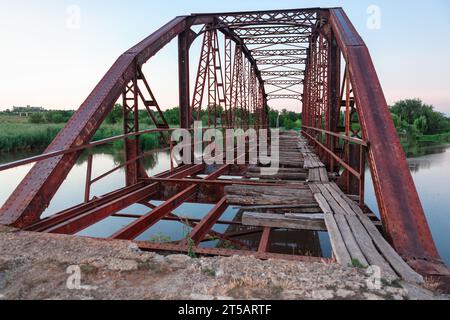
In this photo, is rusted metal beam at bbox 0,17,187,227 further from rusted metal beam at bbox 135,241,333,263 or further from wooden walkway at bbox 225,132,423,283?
wooden walkway at bbox 225,132,423,283

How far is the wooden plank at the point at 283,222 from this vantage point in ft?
11.3

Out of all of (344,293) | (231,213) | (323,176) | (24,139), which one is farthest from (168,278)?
(24,139)

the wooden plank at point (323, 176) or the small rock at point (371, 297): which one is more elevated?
the wooden plank at point (323, 176)

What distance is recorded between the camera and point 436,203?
45.6 ft

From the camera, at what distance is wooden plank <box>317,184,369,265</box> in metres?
2.44

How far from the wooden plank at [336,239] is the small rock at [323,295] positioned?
46cm

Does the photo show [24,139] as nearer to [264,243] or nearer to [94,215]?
[94,215]

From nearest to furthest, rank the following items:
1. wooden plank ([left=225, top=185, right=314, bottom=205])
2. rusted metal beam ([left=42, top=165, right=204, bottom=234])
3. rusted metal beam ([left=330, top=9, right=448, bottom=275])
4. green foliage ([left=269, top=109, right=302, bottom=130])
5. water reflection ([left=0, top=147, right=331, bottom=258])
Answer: rusted metal beam ([left=330, top=9, right=448, bottom=275])
rusted metal beam ([left=42, top=165, right=204, bottom=234])
wooden plank ([left=225, top=185, right=314, bottom=205])
water reflection ([left=0, top=147, right=331, bottom=258])
green foliage ([left=269, top=109, right=302, bottom=130])

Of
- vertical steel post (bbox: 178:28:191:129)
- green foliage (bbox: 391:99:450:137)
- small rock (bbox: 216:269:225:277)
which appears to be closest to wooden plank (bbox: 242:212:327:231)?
small rock (bbox: 216:269:225:277)

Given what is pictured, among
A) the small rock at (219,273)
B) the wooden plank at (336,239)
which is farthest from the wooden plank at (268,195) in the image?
the small rock at (219,273)

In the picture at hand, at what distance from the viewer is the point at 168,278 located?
7.12 feet

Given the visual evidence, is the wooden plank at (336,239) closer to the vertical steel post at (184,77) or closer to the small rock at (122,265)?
the small rock at (122,265)

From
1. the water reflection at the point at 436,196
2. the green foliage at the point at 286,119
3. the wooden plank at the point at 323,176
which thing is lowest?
the water reflection at the point at 436,196
